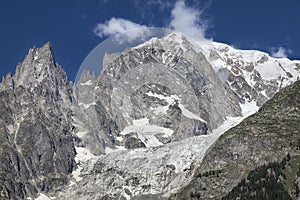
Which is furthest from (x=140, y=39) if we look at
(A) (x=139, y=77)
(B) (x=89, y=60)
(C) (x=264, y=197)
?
(C) (x=264, y=197)

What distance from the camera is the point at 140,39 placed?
4530 inches

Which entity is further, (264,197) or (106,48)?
(264,197)

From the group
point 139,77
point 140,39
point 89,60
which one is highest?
point 139,77

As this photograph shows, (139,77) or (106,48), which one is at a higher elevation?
(139,77)

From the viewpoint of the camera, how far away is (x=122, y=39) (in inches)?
4328

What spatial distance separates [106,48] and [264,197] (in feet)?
359

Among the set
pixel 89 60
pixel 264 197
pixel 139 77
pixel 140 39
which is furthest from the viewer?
pixel 264 197

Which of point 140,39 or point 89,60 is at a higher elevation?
point 140,39

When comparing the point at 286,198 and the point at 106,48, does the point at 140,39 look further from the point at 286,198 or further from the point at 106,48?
the point at 286,198

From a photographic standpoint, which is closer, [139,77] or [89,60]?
[89,60]

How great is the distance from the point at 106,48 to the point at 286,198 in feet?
370

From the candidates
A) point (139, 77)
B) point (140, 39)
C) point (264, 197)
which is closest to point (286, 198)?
point (264, 197)

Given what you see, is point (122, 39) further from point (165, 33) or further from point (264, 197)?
point (264, 197)

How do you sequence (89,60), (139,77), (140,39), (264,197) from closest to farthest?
(89,60)
(140,39)
(139,77)
(264,197)
